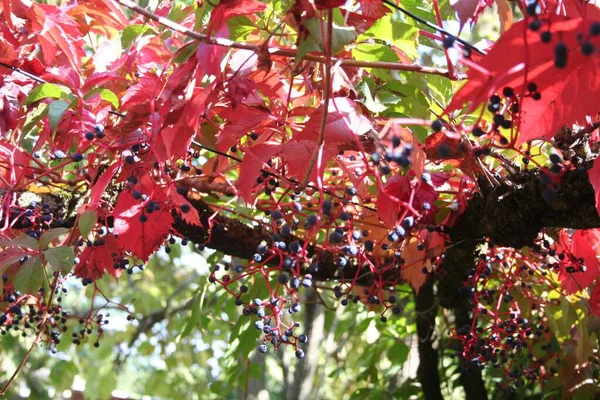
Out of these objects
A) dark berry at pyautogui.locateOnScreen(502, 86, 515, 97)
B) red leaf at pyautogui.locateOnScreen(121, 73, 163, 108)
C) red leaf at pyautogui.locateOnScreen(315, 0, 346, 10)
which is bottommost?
dark berry at pyautogui.locateOnScreen(502, 86, 515, 97)

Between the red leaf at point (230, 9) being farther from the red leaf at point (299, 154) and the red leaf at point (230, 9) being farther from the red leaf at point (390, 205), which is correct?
the red leaf at point (390, 205)

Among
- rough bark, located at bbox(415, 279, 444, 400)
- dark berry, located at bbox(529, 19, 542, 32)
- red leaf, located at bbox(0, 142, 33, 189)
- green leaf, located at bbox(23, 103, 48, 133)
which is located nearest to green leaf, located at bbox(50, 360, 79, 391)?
rough bark, located at bbox(415, 279, 444, 400)

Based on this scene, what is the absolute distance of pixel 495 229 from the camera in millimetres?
1302

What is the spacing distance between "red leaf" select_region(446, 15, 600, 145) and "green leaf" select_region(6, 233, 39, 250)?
885 millimetres

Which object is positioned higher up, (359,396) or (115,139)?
(115,139)

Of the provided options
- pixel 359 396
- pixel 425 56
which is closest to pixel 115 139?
pixel 359 396

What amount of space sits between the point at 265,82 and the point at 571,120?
589 mm

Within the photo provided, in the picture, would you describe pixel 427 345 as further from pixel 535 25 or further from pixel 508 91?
pixel 535 25

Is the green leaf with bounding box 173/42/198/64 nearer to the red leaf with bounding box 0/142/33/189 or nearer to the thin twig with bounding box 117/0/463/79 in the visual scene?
the thin twig with bounding box 117/0/463/79

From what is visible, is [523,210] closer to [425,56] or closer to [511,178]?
[511,178]

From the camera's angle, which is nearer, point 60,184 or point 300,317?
point 60,184

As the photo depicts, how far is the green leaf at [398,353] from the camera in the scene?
2338mm

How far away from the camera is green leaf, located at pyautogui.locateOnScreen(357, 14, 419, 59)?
1258 millimetres

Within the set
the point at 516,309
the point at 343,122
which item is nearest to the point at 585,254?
the point at 516,309
